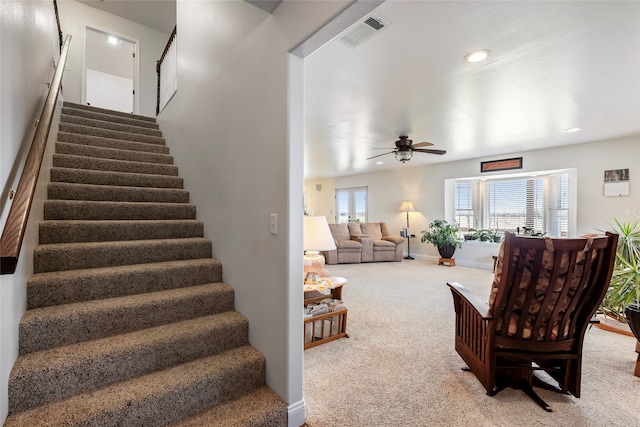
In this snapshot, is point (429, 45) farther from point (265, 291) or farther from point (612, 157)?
point (612, 157)

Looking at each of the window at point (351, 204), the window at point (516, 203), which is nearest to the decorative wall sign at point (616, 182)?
the window at point (516, 203)

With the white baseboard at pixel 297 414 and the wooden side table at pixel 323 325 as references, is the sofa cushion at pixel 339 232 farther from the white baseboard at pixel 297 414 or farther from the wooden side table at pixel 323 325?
the white baseboard at pixel 297 414

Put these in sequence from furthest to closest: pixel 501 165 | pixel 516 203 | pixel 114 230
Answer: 1. pixel 516 203
2. pixel 501 165
3. pixel 114 230

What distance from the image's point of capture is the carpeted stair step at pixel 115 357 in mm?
1355

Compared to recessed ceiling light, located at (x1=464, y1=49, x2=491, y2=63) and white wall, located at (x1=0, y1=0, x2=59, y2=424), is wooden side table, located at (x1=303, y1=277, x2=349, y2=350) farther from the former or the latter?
recessed ceiling light, located at (x1=464, y1=49, x2=491, y2=63)

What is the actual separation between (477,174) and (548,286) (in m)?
5.40

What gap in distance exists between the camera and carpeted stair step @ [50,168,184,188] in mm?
2681

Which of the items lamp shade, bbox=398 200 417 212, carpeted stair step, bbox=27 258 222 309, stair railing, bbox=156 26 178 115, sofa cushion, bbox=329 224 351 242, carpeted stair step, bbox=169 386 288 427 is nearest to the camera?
carpeted stair step, bbox=169 386 288 427

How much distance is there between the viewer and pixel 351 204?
9.79 meters

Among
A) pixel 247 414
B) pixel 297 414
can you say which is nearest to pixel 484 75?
pixel 297 414

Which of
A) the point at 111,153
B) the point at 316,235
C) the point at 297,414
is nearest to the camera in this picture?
the point at 297,414

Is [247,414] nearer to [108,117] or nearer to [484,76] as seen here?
[484,76]

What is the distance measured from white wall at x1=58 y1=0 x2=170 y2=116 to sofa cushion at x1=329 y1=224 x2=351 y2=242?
4710 mm

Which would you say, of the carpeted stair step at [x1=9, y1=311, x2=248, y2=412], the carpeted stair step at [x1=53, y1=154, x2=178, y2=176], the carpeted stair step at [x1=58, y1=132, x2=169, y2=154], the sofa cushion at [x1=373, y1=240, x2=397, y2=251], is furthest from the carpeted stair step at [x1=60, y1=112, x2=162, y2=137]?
the sofa cushion at [x1=373, y1=240, x2=397, y2=251]
